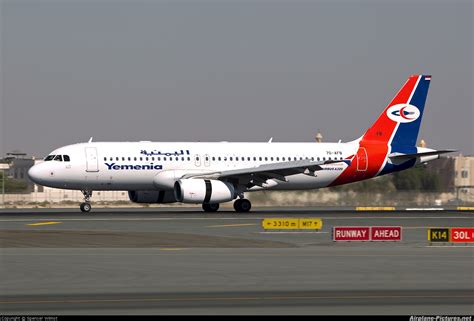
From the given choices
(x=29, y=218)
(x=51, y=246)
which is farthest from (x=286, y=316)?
(x=29, y=218)

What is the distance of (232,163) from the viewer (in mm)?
58969

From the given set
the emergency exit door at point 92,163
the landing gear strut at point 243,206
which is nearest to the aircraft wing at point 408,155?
the landing gear strut at point 243,206

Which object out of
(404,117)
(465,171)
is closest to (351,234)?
(404,117)

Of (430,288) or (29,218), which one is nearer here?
(430,288)

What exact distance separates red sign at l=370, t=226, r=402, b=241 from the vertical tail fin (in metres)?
28.2

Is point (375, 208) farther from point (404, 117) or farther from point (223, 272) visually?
point (223, 272)

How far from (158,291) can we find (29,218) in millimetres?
29793

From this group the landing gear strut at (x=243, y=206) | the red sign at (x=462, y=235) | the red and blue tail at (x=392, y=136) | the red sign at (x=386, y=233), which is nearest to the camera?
the red sign at (x=462, y=235)

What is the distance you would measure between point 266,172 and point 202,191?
14.6ft

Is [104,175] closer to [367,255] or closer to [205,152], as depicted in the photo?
[205,152]

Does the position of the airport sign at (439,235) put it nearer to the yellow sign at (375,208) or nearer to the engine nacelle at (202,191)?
the engine nacelle at (202,191)

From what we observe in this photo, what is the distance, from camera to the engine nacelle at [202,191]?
2125 inches

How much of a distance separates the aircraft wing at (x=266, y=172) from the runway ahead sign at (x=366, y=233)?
2017cm

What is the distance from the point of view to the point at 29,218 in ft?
160
